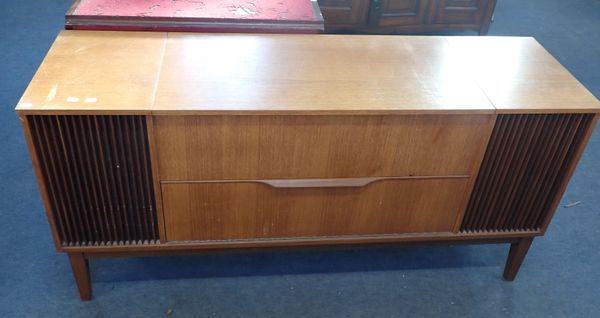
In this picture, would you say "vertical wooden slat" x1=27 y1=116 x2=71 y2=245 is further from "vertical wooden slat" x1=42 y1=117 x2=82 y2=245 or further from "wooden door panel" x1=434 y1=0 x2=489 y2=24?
"wooden door panel" x1=434 y1=0 x2=489 y2=24

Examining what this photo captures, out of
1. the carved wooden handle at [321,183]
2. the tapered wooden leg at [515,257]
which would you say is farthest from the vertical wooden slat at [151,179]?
the tapered wooden leg at [515,257]

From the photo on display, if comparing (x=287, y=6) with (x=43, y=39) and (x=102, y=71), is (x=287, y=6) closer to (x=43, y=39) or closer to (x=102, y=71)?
(x=102, y=71)

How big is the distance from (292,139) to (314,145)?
0.16 feet

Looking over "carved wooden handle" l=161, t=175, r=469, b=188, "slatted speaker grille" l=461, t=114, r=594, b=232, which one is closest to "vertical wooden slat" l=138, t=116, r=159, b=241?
"carved wooden handle" l=161, t=175, r=469, b=188

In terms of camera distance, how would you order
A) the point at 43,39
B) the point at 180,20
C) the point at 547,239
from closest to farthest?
the point at 180,20 < the point at 547,239 < the point at 43,39

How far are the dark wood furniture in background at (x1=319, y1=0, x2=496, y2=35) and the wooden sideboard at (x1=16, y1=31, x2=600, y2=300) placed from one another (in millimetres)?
1208

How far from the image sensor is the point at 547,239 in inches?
65.6

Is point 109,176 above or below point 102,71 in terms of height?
below

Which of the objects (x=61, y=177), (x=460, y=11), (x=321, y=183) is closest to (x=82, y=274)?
(x=61, y=177)

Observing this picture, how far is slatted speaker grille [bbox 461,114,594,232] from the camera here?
3.99 feet

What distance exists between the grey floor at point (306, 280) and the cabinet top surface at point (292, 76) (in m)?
0.50

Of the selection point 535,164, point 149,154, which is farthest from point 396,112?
point 149,154

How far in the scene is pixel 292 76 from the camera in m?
1.22

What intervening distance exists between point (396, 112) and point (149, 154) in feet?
1.62
